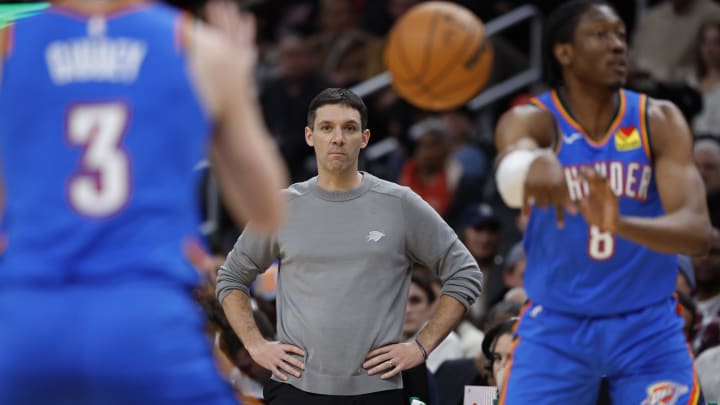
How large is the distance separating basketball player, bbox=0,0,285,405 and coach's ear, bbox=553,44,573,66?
2.42 m

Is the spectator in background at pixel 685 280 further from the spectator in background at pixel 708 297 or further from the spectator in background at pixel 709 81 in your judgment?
the spectator in background at pixel 709 81

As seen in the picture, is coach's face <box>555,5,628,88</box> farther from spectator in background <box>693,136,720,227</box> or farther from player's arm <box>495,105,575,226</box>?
spectator in background <box>693,136,720,227</box>

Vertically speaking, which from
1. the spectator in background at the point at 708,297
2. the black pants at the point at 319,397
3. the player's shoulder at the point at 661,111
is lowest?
the spectator in background at the point at 708,297

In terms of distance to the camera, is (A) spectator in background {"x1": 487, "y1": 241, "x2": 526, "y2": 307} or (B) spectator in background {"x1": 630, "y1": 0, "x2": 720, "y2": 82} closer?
(A) spectator in background {"x1": 487, "y1": 241, "x2": 526, "y2": 307}

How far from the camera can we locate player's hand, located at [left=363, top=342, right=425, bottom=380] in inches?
218

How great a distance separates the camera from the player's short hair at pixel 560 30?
5.29 metres

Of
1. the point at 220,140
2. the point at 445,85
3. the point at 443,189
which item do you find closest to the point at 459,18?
the point at 445,85

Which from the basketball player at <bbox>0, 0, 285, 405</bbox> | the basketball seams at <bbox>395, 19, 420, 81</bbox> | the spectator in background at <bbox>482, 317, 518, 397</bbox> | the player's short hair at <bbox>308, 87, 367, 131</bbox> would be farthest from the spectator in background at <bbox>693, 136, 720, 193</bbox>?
the basketball player at <bbox>0, 0, 285, 405</bbox>

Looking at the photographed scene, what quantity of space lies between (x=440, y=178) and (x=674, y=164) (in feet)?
18.9

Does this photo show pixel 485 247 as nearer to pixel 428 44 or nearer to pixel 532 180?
pixel 428 44

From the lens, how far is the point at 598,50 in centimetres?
515

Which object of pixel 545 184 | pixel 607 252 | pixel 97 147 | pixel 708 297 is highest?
pixel 97 147

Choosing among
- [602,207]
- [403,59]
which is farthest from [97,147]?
[403,59]

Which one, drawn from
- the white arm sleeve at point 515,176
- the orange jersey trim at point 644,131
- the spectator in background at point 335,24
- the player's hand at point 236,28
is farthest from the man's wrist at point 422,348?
A: the spectator in background at point 335,24
